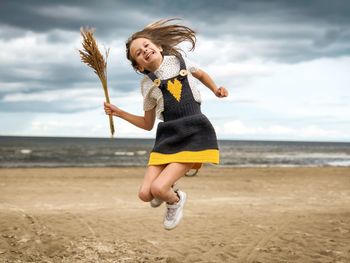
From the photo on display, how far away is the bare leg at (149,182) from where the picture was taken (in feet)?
14.3

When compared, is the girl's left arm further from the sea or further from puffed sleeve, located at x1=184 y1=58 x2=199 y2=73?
the sea

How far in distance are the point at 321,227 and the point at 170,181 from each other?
643 cm

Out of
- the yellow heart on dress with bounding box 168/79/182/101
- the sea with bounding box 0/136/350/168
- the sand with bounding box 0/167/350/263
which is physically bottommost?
the sea with bounding box 0/136/350/168

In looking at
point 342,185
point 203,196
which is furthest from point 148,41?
point 342,185

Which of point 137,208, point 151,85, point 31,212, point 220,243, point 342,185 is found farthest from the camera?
point 342,185

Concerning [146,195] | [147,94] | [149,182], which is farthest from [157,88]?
[146,195]

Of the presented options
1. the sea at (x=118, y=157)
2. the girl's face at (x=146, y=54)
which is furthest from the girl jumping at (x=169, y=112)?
the sea at (x=118, y=157)

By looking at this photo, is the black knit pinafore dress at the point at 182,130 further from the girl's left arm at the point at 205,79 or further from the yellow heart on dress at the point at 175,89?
the girl's left arm at the point at 205,79

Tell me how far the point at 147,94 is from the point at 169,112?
0.30 m

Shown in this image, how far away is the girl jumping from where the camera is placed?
4.34 metres

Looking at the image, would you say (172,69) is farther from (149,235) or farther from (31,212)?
(31,212)

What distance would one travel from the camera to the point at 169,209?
15.2ft

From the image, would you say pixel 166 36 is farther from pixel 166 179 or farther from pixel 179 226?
pixel 179 226

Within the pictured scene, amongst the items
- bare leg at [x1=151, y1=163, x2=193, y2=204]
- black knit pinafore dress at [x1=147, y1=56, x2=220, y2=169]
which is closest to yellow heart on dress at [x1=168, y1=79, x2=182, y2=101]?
black knit pinafore dress at [x1=147, y1=56, x2=220, y2=169]
